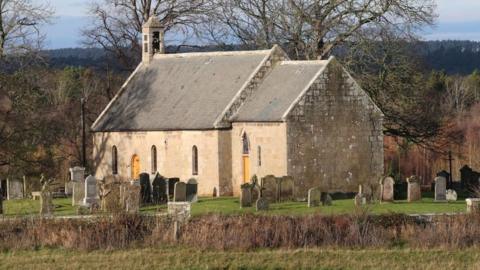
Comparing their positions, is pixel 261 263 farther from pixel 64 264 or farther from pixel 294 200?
pixel 294 200

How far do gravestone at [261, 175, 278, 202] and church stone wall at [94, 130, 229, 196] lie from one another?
22.8 feet

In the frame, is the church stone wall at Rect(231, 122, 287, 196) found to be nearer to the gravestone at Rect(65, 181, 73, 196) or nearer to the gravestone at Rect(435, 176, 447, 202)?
the gravestone at Rect(435, 176, 447, 202)

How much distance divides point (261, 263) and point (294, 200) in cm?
1800

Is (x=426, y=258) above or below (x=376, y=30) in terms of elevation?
below

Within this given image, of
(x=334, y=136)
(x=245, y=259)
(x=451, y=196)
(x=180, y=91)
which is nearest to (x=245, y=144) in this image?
(x=334, y=136)

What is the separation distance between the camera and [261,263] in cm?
4000

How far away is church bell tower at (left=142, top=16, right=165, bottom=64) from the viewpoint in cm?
7244

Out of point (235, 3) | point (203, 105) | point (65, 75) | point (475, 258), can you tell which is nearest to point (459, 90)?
point (65, 75)

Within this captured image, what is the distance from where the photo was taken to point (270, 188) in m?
56.6

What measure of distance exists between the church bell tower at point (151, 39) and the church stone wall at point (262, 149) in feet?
34.5

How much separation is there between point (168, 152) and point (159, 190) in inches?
301

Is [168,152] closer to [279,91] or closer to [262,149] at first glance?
[262,149]

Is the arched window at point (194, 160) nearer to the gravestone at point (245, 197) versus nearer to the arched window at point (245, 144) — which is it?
the arched window at point (245, 144)

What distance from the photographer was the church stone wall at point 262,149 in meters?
60.3
